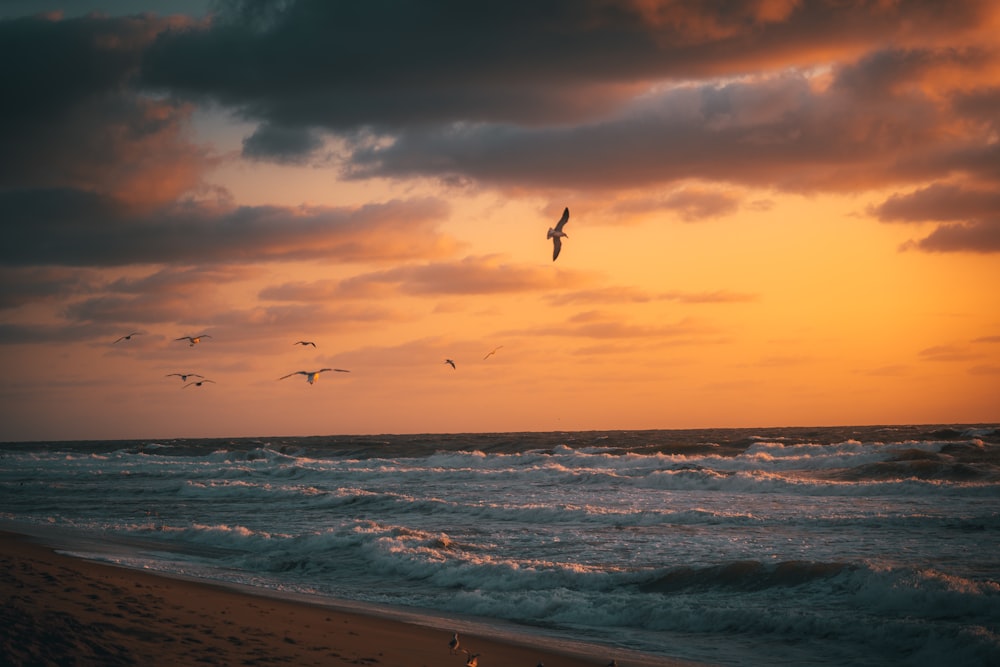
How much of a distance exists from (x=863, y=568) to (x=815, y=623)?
231cm

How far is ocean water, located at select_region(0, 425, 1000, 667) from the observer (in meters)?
11.8

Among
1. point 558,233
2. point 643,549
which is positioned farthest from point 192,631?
point 558,233

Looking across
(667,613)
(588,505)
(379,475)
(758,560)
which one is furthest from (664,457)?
(667,613)

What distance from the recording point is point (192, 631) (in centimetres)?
978

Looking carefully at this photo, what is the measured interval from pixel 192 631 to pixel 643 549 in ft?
32.5

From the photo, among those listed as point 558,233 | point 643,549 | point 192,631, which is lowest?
point 643,549

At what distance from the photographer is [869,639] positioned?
1124cm

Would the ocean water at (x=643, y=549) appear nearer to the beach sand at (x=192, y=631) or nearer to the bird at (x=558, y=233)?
the beach sand at (x=192, y=631)

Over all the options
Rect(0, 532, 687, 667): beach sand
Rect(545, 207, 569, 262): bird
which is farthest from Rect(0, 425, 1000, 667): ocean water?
Rect(545, 207, 569, 262): bird

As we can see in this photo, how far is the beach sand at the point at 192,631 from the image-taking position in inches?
334

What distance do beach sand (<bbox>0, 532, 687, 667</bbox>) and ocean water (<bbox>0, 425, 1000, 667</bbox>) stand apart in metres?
1.67

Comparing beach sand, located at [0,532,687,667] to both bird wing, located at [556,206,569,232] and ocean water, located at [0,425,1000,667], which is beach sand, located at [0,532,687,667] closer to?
ocean water, located at [0,425,1000,667]

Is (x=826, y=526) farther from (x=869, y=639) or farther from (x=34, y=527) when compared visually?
(x=34, y=527)

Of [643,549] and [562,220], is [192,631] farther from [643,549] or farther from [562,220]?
[562,220]
